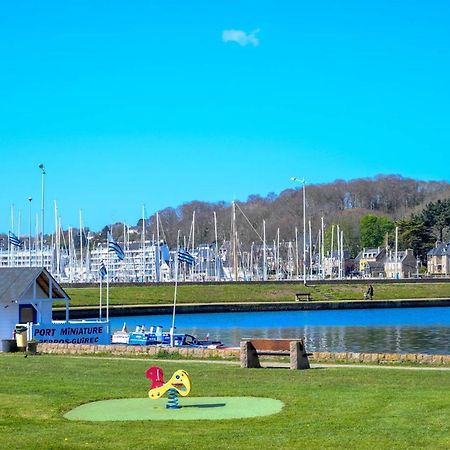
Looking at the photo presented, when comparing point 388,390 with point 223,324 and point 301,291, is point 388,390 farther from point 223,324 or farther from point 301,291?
point 301,291

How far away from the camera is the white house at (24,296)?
4184cm

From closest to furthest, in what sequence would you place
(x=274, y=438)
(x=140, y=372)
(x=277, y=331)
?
(x=274, y=438) < (x=140, y=372) < (x=277, y=331)

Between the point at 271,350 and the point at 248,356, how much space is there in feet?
2.28

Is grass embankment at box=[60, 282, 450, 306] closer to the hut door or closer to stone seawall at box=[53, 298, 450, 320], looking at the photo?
stone seawall at box=[53, 298, 450, 320]

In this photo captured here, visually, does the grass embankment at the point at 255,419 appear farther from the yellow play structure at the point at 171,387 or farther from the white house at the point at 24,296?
the white house at the point at 24,296

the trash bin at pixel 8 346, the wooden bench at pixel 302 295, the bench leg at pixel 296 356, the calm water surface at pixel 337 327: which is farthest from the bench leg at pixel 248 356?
the wooden bench at pixel 302 295

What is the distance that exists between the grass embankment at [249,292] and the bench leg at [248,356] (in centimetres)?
7737

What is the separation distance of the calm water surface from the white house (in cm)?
1460

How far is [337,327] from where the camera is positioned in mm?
74750

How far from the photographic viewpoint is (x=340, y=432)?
51.5ft

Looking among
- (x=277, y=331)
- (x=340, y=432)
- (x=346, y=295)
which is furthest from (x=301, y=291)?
(x=340, y=432)

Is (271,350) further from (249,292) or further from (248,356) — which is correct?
(249,292)

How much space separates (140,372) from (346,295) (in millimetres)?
94361

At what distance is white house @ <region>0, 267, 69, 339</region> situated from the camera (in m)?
41.8
